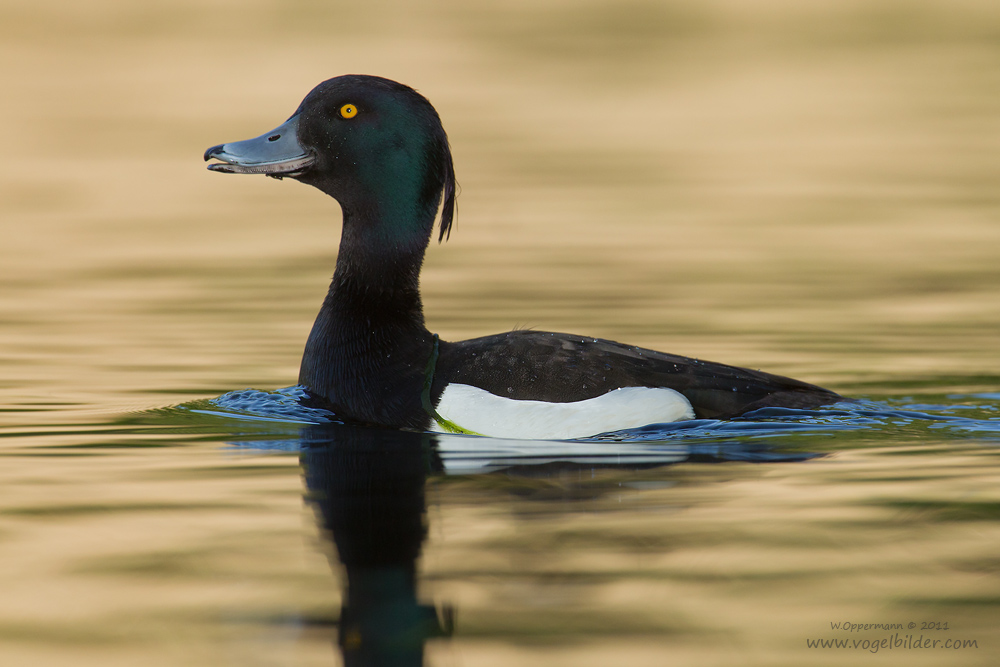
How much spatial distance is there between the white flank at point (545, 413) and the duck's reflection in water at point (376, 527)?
184mm

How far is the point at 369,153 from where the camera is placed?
6.10 metres

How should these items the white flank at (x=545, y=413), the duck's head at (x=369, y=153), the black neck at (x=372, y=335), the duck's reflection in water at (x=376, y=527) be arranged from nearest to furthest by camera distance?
the duck's reflection in water at (x=376, y=527) < the white flank at (x=545, y=413) < the black neck at (x=372, y=335) < the duck's head at (x=369, y=153)

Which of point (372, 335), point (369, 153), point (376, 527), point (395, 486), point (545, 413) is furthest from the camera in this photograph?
point (369, 153)

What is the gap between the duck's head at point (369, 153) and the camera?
607cm

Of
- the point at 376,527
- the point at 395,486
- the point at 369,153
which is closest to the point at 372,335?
the point at 369,153

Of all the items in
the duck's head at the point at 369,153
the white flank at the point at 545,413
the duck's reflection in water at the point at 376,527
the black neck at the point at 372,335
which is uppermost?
the duck's head at the point at 369,153

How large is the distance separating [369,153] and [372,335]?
35.1 inches

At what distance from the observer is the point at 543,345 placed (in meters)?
5.64

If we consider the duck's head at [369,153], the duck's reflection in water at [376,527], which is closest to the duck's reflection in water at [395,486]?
the duck's reflection in water at [376,527]

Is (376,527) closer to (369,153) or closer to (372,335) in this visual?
(372,335)

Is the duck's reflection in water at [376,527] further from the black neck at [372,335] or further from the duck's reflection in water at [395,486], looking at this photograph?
the black neck at [372,335]

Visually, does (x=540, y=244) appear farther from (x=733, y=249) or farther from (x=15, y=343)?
(x=15, y=343)

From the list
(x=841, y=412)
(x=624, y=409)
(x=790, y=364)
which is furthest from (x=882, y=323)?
(x=624, y=409)

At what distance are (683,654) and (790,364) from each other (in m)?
4.66
